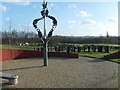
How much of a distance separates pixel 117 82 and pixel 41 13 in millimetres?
11890

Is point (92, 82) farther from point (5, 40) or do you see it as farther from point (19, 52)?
point (5, 40)

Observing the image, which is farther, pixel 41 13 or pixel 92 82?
pixel 41 13

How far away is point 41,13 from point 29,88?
1225 cm

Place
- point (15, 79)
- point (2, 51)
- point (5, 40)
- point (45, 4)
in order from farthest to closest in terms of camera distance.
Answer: point (5, 40) < point (2, 51) < point (45, 4) < point (15, 79)

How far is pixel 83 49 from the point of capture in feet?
159

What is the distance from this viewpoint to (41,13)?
24328mm

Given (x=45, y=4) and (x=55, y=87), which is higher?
(x=45, y=4)

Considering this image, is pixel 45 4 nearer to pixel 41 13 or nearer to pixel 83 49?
pixel 41 13

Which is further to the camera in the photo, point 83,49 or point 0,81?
point 83,49

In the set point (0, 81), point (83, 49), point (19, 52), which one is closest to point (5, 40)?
point (83, 49)

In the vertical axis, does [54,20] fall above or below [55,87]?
above

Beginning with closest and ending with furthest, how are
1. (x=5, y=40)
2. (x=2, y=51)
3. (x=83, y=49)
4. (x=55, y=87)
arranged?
(x=55, y=87), (x=2, y=51), (x=83, y=49), (x=5, y=40)

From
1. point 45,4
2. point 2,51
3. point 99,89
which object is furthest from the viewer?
point 2,51

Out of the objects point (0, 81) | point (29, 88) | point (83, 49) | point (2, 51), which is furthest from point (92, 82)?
point (83, 49)
